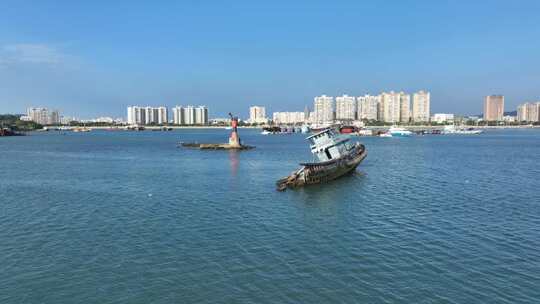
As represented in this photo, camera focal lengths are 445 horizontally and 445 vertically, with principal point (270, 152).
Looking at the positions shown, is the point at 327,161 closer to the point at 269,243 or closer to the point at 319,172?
the point at 319,172

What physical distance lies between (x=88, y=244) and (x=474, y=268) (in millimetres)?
19993

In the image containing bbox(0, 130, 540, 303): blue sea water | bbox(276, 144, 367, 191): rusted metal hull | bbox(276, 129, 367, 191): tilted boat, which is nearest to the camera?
bbox(0, 130, 540, 303): blue sea water

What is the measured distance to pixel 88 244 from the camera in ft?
81.1

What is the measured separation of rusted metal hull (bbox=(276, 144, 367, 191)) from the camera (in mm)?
44844

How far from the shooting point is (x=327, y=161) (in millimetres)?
49312

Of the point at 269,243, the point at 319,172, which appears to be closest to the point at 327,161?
the point at 319,172

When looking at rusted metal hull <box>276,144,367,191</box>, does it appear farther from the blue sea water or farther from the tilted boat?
the blue sea water

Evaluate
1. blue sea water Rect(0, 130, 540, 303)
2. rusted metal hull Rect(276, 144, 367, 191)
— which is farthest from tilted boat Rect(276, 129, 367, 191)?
blue sea water Rect(0, 130, 540, 303)

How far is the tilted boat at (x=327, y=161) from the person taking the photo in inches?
1789

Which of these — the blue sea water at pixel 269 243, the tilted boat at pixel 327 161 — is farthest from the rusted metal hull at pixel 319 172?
the blue sea water at pixel 269 243

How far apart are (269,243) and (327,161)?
2570 cm

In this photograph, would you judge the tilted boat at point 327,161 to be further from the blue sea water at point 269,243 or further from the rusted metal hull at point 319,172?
the blue sea water at point 269,243

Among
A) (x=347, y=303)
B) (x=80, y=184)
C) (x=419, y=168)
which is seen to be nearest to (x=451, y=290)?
(x=347, y=303)

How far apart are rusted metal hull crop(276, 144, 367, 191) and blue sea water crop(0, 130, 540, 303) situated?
1.77 meters
